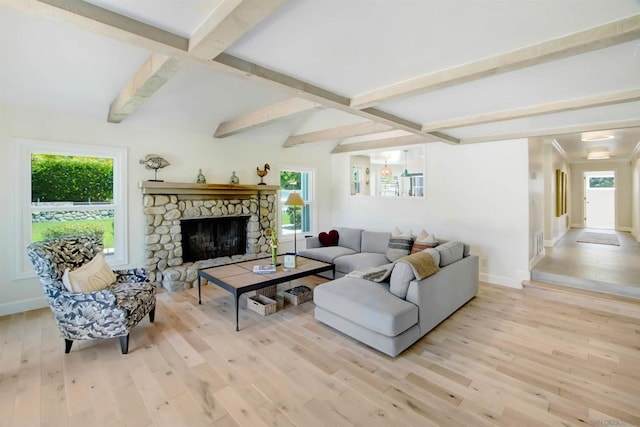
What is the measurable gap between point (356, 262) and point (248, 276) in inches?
67.5

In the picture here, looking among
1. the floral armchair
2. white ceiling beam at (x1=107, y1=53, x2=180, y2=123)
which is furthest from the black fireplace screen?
the floral armchair

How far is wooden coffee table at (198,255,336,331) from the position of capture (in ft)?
10.4

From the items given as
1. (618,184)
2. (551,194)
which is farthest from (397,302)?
(618,184)

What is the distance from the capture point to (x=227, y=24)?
5.27ft

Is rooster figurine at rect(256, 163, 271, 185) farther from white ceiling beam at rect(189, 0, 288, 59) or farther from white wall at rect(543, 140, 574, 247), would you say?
white wall at rect(543, 140, 574, 247)

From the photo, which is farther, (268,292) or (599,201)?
(599,201)

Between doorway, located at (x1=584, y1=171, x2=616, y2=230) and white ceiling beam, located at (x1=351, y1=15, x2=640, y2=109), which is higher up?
white ceiling beam, located at (x1=351, y1=15, x2=640, y2=109)

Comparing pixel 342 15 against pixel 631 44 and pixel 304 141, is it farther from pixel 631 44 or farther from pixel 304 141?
pixel 304 141

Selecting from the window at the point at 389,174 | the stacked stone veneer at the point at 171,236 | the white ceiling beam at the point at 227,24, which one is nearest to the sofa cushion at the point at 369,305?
the white ceiling beam at the point at 227,24

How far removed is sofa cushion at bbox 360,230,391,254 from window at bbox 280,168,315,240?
1.67 meters

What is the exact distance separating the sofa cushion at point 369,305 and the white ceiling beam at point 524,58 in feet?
6.01

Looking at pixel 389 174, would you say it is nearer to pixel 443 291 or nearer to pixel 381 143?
pixel 381 143

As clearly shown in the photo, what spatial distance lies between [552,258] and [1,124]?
8447mm

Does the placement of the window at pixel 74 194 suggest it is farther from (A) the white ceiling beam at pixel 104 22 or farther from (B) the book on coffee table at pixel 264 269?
(A) the white ceiling beam at pixel 104 22
